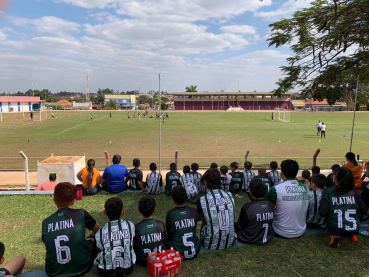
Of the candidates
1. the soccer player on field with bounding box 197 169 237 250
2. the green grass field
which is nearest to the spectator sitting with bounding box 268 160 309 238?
the green grass field

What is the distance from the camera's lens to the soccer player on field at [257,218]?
161 inches

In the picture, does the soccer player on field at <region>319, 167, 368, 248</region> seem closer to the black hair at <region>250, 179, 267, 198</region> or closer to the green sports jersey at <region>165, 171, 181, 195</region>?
the black hair at <region>250, 179, 267, 198</region>

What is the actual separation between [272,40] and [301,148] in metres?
12.4

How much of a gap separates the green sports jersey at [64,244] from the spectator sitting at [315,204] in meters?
3.74

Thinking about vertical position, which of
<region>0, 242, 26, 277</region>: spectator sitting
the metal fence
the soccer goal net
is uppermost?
<region>0, 242, 26, 277</region>: spectator sitting

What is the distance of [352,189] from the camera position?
4.32m

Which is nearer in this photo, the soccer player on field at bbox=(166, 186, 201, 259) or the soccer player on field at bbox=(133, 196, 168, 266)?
the soccer player on field at bbox=(133, 196, 168, 266)

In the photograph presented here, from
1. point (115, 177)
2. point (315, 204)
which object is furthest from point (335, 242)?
point (115, 177)

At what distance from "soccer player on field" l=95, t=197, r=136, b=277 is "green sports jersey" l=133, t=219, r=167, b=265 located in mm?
175

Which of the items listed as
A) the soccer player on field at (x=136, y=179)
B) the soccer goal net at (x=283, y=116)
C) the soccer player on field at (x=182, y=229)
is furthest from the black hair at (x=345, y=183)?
the soccer goal net at (x=283, y=116)

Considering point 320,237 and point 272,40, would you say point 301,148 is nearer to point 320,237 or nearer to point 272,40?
point 272,40

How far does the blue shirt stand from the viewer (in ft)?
24.9

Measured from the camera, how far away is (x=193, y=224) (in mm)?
3861

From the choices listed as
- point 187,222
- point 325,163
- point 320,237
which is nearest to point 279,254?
point 320,237
